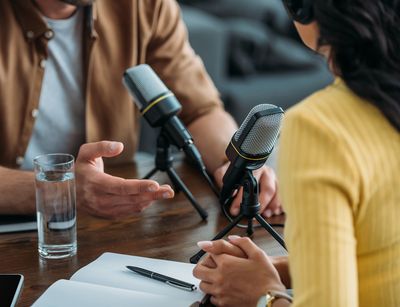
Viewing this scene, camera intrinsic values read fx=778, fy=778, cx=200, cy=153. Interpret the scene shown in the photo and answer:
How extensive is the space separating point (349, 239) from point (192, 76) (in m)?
1.19

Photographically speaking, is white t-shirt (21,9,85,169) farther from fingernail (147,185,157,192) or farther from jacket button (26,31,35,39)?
fingernail (147,185,157,192)

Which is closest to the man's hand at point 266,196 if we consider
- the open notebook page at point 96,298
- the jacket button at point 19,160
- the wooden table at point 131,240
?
the wooden table at point 131,240

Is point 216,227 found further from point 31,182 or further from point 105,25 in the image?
point 105,25

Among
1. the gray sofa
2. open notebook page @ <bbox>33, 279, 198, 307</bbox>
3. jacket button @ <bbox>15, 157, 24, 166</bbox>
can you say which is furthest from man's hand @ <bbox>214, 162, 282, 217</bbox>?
the gray sofa

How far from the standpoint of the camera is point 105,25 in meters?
1.92

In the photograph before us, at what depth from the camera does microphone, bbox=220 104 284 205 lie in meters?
1.21

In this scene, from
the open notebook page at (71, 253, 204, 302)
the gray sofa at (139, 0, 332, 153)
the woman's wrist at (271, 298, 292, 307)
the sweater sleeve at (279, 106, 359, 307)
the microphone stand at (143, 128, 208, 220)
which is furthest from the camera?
the gray sofa at (139, 0, 332, 153)

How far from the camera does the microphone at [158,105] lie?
148 cm

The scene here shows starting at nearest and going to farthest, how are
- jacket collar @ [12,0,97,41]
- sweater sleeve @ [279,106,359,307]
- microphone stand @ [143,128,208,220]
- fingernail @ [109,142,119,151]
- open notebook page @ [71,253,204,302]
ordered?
1. sweater sleeve @ [279,106,359,307]
2. open notebook page @ [71,253,204,302]
3. fingernail @ [109,142,119,151]
4. microphone stand @ [143,128,208,220]
5. jacket collar @ [12,0,97,41]

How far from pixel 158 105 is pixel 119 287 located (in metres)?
0.41

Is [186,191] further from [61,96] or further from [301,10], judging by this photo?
[301,10]

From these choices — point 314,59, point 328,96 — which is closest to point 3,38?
point 328,96

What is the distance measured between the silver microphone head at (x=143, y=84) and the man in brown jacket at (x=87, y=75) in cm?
27

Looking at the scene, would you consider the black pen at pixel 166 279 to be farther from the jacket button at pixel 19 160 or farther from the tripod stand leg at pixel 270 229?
the jacket button at pixel 19 160
